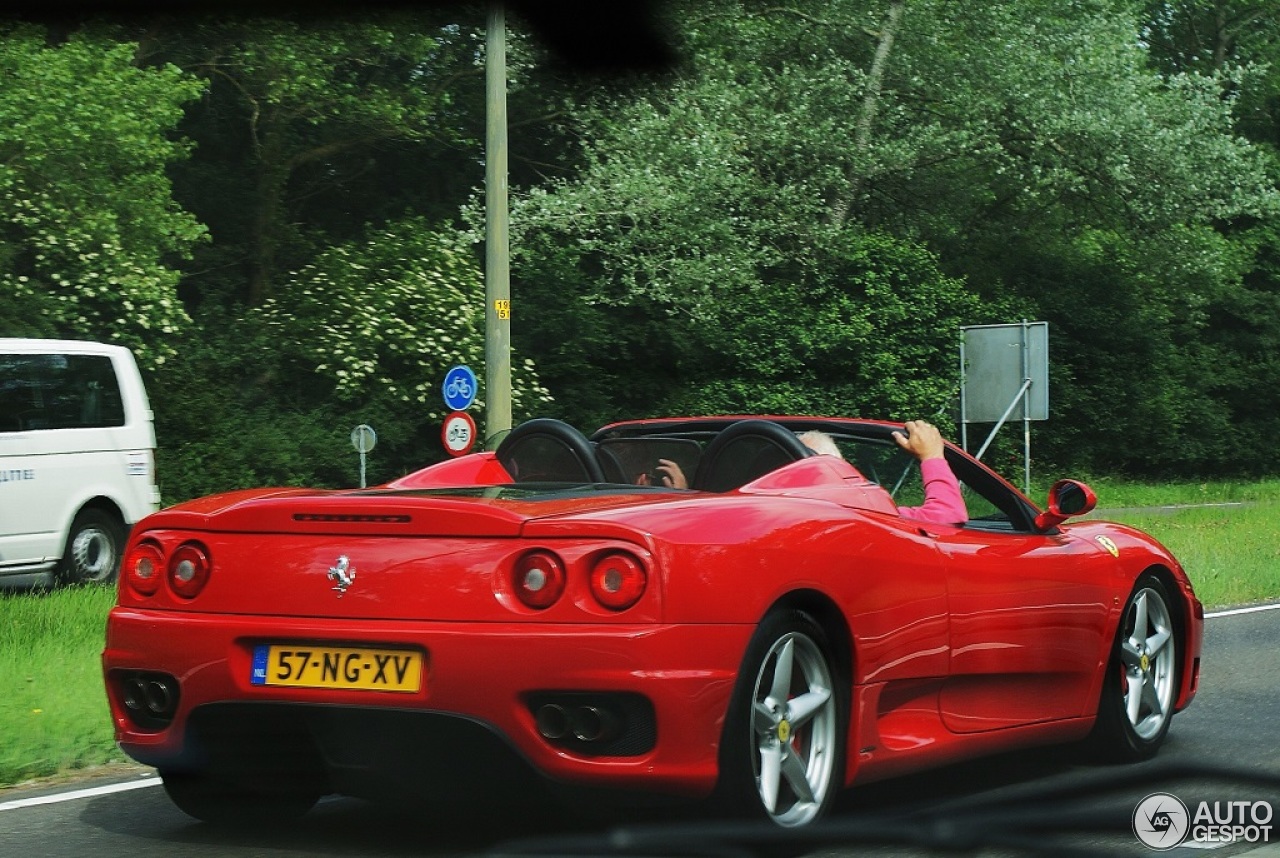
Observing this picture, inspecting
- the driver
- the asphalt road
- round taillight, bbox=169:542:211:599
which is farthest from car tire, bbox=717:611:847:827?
round taillight, bbox=169:542:211:599

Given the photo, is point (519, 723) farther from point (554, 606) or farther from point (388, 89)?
point (388, 89)

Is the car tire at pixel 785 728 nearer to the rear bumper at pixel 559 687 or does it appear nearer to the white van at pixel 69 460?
the rear bumper at pixel 559 687

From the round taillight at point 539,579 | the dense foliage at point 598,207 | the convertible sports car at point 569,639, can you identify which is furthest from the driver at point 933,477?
the dense foliage at point 598,207

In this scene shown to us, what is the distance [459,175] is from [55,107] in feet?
36.2

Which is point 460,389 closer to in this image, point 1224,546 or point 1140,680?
point 1224,546

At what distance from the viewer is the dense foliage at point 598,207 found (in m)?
25.4

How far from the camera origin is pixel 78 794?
20.4ft

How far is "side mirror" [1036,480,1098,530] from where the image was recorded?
6391mm

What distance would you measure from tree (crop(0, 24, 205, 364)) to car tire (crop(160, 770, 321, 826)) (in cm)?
1827

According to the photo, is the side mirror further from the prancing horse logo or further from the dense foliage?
the dense foliage

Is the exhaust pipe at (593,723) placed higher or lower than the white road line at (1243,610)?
higher

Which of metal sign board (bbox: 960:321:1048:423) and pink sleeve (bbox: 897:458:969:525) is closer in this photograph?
pink sleeve (bbox: 897:458:969:525)

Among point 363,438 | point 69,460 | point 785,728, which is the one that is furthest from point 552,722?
point 363,438

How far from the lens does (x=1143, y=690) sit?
22.4 ft
